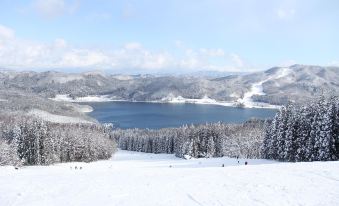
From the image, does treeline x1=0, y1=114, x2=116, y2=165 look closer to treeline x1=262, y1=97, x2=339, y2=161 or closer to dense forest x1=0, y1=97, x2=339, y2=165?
dense forest x1=0, y1=97, x2=339, y2=165

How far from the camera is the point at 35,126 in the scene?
8744 centimetres

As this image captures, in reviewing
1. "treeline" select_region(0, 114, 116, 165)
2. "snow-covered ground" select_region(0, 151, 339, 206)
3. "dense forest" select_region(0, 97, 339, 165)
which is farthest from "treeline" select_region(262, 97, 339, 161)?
"treeline" select_region(0, 114, 116, 165)

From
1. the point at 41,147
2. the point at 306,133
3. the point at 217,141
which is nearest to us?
the point at 306,133

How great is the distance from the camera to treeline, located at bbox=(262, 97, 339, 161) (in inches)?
2255

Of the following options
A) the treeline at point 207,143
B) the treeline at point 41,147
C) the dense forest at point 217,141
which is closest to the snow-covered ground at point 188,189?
the dense forest at point 217,141

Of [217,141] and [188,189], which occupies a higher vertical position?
[188,189]

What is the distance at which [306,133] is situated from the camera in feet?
206

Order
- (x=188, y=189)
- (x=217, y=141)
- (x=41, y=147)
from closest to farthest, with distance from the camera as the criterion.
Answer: (x=188, y=189), (x=41, y=147), (x=217, y=141)

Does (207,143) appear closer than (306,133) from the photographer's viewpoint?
No

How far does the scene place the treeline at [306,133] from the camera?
57.3 m

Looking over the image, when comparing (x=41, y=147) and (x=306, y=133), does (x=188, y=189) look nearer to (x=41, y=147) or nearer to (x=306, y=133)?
(x=306, y=133)

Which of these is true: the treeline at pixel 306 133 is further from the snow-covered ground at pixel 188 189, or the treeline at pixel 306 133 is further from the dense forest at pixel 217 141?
the snow-covered ground at pixel 188 189

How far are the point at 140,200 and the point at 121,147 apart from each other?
153653mm

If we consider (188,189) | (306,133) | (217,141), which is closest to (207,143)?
(217,141)
